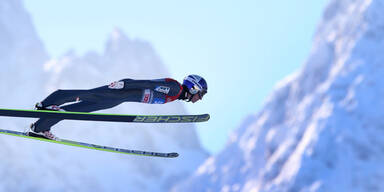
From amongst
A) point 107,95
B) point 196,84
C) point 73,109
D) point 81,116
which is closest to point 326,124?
point 196,84

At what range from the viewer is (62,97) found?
11664mm

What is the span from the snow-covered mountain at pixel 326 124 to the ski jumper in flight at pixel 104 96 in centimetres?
9157

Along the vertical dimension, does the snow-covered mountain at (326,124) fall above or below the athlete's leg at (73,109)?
above

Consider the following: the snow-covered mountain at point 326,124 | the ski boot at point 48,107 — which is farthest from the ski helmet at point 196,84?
the snow-covered mountain at point 326,124

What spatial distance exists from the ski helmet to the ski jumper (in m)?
0.76

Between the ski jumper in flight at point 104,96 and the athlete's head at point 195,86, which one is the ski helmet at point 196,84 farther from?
the ski jumper in flight at point 104,96

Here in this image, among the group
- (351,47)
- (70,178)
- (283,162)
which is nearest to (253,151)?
(283,162)

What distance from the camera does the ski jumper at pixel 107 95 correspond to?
11758 millimetres

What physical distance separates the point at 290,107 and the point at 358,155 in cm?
3630

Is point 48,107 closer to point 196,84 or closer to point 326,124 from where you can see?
point 196,84

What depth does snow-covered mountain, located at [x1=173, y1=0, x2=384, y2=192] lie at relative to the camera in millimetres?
101750

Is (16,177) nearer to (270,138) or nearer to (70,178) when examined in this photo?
(70,178)

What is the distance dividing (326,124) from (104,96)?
102 m

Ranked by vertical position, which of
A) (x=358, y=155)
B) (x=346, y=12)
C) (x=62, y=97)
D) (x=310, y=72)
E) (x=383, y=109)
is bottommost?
(x=62, y=97)
